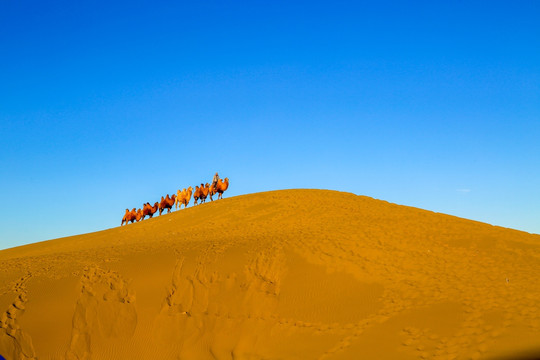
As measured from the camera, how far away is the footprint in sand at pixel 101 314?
14.2m

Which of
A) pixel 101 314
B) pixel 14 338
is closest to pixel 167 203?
pixel 101 314

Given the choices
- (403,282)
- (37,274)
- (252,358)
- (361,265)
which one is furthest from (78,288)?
(403,282)

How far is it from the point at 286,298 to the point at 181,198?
1034 inches

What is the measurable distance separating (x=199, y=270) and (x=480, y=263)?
1157cm

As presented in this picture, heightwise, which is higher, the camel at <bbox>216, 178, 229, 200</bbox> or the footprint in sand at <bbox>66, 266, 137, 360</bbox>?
the camel at <bbox>216, 178, 229, 200</bbox>

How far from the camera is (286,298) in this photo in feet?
51.2

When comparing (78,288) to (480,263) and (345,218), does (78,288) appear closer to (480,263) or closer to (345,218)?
(345,218)

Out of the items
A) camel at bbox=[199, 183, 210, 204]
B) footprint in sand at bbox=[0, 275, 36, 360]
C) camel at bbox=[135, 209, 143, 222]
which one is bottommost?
footprint in sand at bbox=[0, 275, 36, 360]

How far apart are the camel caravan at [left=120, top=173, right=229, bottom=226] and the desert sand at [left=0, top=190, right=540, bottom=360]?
56.0 ft

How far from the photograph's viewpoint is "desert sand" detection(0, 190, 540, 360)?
12.9 metres

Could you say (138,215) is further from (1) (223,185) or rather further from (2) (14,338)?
(2) (14,338)

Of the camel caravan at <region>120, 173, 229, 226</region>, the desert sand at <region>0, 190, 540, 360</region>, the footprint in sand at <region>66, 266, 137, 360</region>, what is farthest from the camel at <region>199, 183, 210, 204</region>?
the footprint in sand at <region>66, 266, 137, 360</region>

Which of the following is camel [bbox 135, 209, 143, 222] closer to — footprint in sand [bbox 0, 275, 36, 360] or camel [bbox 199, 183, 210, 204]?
camel [bbox 199, 183, 210, 204]

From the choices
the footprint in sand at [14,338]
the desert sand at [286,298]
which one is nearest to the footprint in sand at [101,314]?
the desert sand at [286,298]
